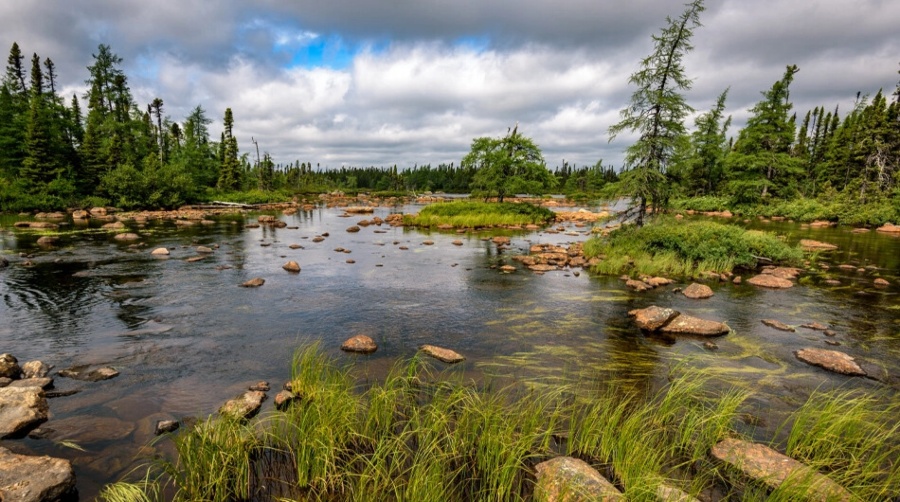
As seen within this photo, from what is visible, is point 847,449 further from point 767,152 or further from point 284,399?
point 767,152

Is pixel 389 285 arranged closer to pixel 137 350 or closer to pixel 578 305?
pixel 578 305

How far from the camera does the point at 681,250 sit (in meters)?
19.4

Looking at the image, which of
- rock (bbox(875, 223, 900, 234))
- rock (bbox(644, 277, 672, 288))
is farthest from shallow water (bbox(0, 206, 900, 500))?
rock (bbox(875, 223, 900, 234))

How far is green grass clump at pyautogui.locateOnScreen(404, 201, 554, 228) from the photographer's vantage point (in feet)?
129

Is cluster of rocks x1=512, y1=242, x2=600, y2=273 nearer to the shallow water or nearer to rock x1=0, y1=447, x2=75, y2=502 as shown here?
the shallow water

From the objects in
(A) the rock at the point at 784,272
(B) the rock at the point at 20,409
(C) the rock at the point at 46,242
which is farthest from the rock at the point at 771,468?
(C) the rock at the point at 46,242

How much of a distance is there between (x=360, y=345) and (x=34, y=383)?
6.01 meters

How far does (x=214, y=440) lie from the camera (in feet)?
16.5

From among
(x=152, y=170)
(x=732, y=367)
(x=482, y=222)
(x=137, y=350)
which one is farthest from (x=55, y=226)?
(x=732, y=367)

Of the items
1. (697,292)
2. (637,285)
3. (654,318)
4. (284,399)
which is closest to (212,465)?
(284,399)

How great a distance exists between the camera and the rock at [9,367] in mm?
7695

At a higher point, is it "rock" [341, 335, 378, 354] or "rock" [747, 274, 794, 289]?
"rock" [747, 274, 794, 289]

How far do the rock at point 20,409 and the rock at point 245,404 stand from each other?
2809mm

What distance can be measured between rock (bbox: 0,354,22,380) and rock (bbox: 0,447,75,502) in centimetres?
372
